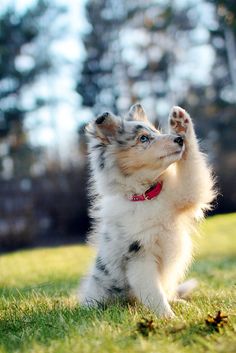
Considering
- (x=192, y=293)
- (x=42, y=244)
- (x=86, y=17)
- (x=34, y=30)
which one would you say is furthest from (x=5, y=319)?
(x=86, y=17)

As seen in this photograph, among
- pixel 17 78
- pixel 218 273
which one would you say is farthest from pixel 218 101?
pixel 218 273

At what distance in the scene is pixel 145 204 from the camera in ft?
15.1

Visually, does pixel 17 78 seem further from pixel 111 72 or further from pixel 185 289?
pixel 185 289

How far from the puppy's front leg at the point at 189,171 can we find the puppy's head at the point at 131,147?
0.53 feet

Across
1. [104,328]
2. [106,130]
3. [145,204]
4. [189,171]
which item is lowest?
[104,328]

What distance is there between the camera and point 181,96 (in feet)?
116

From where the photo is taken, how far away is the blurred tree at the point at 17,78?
98.7ft

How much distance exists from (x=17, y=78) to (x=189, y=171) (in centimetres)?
2798

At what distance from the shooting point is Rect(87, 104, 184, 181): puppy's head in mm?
4645

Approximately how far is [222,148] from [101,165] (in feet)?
90.4

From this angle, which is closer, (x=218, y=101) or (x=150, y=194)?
(x=150, y=194)

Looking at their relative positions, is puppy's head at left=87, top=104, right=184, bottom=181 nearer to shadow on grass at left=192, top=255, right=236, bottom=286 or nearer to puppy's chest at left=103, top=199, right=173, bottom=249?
puppy's chest at left=103, top=199, right=173, bottom=249

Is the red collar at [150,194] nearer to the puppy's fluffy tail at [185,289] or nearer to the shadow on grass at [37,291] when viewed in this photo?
the puppy's fluffy tail at [185,289]

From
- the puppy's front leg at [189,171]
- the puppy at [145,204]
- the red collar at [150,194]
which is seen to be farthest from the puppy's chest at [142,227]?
the puppy's front leg at [189,171]
